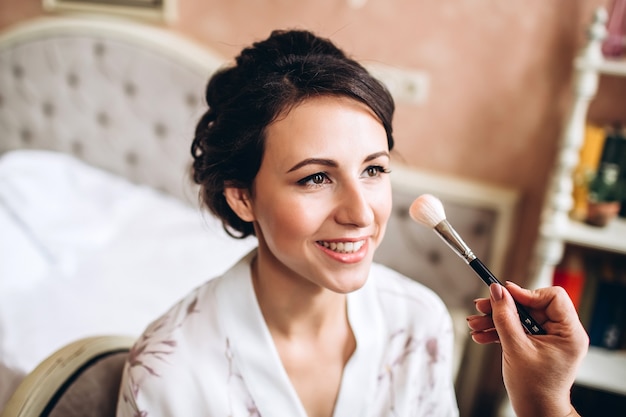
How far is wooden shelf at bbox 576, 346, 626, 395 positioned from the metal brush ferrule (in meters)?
0.92

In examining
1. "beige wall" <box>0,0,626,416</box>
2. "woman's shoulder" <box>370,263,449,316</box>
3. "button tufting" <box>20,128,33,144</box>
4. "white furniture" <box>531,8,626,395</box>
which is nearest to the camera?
"woman's shoulder" <box>370,263,449,316</box>

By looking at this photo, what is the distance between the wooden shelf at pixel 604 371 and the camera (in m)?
1.35

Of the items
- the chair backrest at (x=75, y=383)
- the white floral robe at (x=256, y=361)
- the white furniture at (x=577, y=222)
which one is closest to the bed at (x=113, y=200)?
the white furniture at (x=577, y=222)

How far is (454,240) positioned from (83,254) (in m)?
1.35

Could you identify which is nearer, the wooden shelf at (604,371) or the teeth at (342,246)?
the teeth at (342,246)

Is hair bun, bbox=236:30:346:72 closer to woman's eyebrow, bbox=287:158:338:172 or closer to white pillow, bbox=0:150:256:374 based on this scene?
woman's eyebrow, bbox=287:158:338:172

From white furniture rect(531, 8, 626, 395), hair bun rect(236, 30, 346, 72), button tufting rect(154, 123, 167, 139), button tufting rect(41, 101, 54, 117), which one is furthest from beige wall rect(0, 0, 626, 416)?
button tufting rect(41, 101, 54, 117)

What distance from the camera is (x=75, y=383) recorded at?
771mm

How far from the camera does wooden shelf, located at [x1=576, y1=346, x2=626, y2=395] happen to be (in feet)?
4.44

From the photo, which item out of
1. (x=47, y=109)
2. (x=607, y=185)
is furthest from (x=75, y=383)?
(x=47, y=109)

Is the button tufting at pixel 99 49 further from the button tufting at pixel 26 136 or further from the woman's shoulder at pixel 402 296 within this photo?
the woman's shoulder at pixel 402 296

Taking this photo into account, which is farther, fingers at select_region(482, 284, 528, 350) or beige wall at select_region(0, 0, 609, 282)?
beige wall at select_region(0, 0, 609, 282)

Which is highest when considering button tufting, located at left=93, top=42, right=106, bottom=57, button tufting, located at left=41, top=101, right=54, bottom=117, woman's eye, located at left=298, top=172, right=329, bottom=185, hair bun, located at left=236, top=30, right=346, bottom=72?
button tufting, located at left=93, top=42, right=106, bottom=57

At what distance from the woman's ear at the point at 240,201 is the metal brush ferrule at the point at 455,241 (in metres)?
0.28
